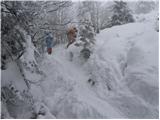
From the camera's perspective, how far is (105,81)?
42.0 feet

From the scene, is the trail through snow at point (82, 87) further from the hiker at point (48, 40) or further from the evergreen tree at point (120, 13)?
the evergreen tree at point (120, 13)

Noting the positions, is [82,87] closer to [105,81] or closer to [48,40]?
[105,81]

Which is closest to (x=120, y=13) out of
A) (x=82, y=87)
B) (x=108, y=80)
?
(x=108, y=80)

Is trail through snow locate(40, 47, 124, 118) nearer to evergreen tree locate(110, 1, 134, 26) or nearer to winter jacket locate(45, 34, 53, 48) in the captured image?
winter jacket locate(45, 34, 53, 48)

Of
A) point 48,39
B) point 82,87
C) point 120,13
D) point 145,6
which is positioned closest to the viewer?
point 82,87

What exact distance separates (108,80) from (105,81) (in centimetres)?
14

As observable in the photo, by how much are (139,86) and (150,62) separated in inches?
53.8

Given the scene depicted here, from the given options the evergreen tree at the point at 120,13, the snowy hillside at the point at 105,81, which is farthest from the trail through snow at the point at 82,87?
the evergreen tree at the point at 120,13

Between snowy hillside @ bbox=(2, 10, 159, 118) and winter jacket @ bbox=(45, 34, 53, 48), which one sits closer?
snowy hillside @ bbox=(2, 10, 159, 118)

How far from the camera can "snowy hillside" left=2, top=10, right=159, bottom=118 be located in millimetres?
11070

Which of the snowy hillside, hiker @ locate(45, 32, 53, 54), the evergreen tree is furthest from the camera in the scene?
the evergreen tree

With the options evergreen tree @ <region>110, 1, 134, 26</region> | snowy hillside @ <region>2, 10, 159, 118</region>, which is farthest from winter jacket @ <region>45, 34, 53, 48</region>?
evergreen tree @ <region>110, 1, 134, 26</region>

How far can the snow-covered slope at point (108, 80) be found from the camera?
1116 cm

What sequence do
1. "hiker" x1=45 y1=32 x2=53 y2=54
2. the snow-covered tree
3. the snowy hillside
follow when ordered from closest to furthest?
the snowy hillside, "hiker" x1=45 y1=32 x2=53 y2=54, the snow-covered tree
